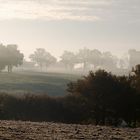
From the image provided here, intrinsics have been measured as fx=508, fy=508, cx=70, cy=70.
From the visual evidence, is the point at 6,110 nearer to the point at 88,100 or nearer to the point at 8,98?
the point at 8,98

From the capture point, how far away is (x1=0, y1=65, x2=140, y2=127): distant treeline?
6750 cm

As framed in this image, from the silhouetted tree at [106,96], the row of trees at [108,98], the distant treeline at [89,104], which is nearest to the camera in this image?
the distant treeline at [89,104]

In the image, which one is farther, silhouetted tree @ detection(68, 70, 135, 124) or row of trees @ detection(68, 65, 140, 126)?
silhouetted tree @ detection(68, 70, 135, 124)

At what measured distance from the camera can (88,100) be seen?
69188 mm

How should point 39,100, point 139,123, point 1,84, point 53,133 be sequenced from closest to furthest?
point 53,133, point 139,123, point 39,100, point 1,84

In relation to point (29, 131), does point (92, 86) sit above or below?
above

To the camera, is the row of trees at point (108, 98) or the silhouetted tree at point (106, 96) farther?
the silhouetted tree at point (106, 96)

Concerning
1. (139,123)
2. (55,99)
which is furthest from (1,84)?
(139,123)

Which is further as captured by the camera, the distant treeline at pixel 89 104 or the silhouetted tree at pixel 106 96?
the silhouetted tree at pixel 106 96

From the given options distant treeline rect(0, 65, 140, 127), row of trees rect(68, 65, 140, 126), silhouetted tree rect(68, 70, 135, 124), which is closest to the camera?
distant treeline rect(0, 65, 140, 127)

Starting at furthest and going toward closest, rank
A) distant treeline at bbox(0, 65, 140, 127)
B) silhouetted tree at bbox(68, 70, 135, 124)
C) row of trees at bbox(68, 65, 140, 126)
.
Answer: silhouetted tree at bbox(68, 70, 135, 124)
row of trees at bbox(68, 65, 140, 126)
distant treeline at bbox(0, 65, 140, 127)

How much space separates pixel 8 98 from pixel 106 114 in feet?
43.9

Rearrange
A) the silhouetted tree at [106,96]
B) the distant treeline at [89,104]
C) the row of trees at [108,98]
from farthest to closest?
the silhouetted tree at [106,96]
the row of trees at [108,98]
the distant treeline at [89,104]

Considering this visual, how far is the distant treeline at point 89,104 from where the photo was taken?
67500 millimetres
